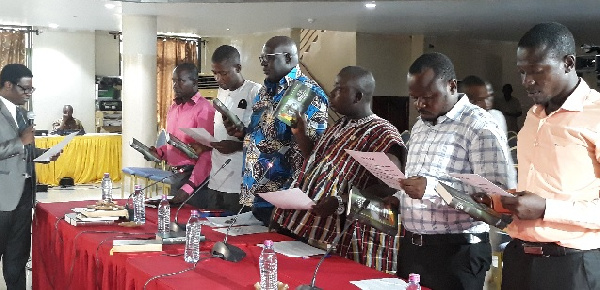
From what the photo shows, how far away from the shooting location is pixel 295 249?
2.62 metres

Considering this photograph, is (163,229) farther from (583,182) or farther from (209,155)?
(583,182)

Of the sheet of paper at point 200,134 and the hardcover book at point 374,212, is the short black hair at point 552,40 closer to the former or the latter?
the hardcover book at point 374,212

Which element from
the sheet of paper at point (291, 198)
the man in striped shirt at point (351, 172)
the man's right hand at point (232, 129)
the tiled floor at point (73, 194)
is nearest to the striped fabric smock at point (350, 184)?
the man in striped shirt at point (351, 172)

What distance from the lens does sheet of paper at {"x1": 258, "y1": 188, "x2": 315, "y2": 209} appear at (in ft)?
7.89

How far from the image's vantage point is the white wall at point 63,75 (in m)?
11.9

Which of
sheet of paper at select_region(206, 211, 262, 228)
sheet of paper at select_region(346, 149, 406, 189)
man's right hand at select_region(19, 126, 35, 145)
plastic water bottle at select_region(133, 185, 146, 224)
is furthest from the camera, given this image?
man's right hand at select_region(19, 126, 35, 145)

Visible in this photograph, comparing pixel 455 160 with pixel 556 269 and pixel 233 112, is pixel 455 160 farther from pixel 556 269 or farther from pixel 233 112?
pixel 233 112

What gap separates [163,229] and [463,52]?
37.5 ft

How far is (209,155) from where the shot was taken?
3.89m

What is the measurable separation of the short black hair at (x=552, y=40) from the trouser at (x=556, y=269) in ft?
1.86

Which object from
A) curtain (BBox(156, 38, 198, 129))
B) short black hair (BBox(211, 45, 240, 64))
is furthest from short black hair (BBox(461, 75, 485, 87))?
curtain (BBox(156, 38, 198, 129))

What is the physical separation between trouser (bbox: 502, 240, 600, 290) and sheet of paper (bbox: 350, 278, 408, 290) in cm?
35

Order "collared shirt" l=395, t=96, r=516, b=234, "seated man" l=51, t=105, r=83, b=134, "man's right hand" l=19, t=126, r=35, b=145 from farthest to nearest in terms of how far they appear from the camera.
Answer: "seated man" l=51, t=105, r=83, b=134 → "man's right hand" l=19, t=126, r=35, b=145 → "collared shirt" l=395, t=96, r=516, b=234

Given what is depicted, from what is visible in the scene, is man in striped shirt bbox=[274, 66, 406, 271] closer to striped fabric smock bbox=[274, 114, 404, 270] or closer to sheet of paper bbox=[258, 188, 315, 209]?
striped fabric smock bbox=[274, 114, 404, 270]
